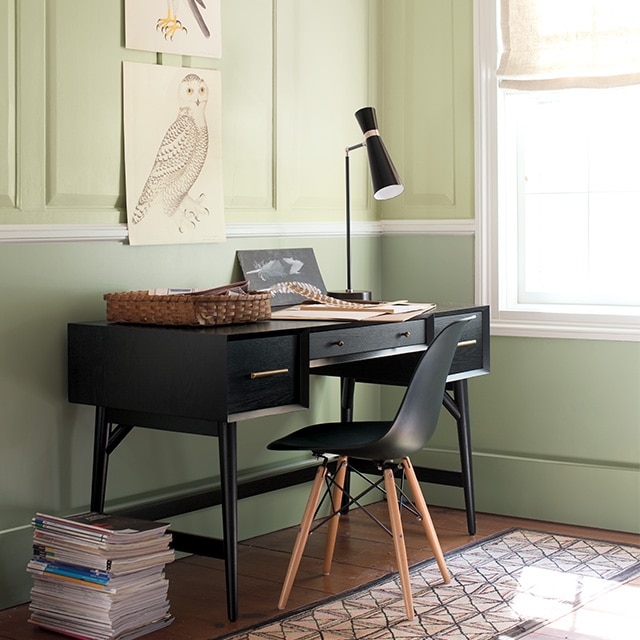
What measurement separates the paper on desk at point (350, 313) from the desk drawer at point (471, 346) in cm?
21

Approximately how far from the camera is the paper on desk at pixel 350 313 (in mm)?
3168

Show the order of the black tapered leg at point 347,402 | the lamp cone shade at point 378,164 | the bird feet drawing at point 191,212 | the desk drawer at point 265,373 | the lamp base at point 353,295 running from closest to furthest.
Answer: the desk drawer at point 265,373, the bird feet drawing at point 191,212, the lamp cone shade at point 378,164, the lamp base at point 353,295, the black tapered leg at point 347,402

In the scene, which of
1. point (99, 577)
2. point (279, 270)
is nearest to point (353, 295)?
point (279, 270)

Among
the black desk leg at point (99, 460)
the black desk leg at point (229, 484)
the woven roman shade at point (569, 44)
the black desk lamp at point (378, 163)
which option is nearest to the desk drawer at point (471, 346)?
the black desk lamp at point (378, 163)

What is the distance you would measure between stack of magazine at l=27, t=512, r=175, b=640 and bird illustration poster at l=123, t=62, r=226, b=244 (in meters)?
0.91

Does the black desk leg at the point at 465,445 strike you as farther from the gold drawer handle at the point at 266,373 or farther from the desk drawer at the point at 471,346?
the gold drawer handle at the point at 266,373

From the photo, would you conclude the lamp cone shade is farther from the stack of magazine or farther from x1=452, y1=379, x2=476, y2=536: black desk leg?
the stack of magazine

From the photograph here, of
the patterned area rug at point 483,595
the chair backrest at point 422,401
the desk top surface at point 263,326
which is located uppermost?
the desk top surface at point 263,326

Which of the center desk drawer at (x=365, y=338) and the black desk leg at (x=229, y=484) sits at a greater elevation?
the center desk drawer at (x=365, y=338)

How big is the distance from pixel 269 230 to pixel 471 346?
800mm

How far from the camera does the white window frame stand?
158 inches

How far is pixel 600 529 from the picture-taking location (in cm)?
390

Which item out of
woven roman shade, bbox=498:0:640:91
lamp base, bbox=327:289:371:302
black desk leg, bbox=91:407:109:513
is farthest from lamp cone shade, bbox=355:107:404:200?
black desk leg, bbox=91:407:109:513

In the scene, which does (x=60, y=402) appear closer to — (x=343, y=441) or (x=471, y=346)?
(x=343, y=441)
